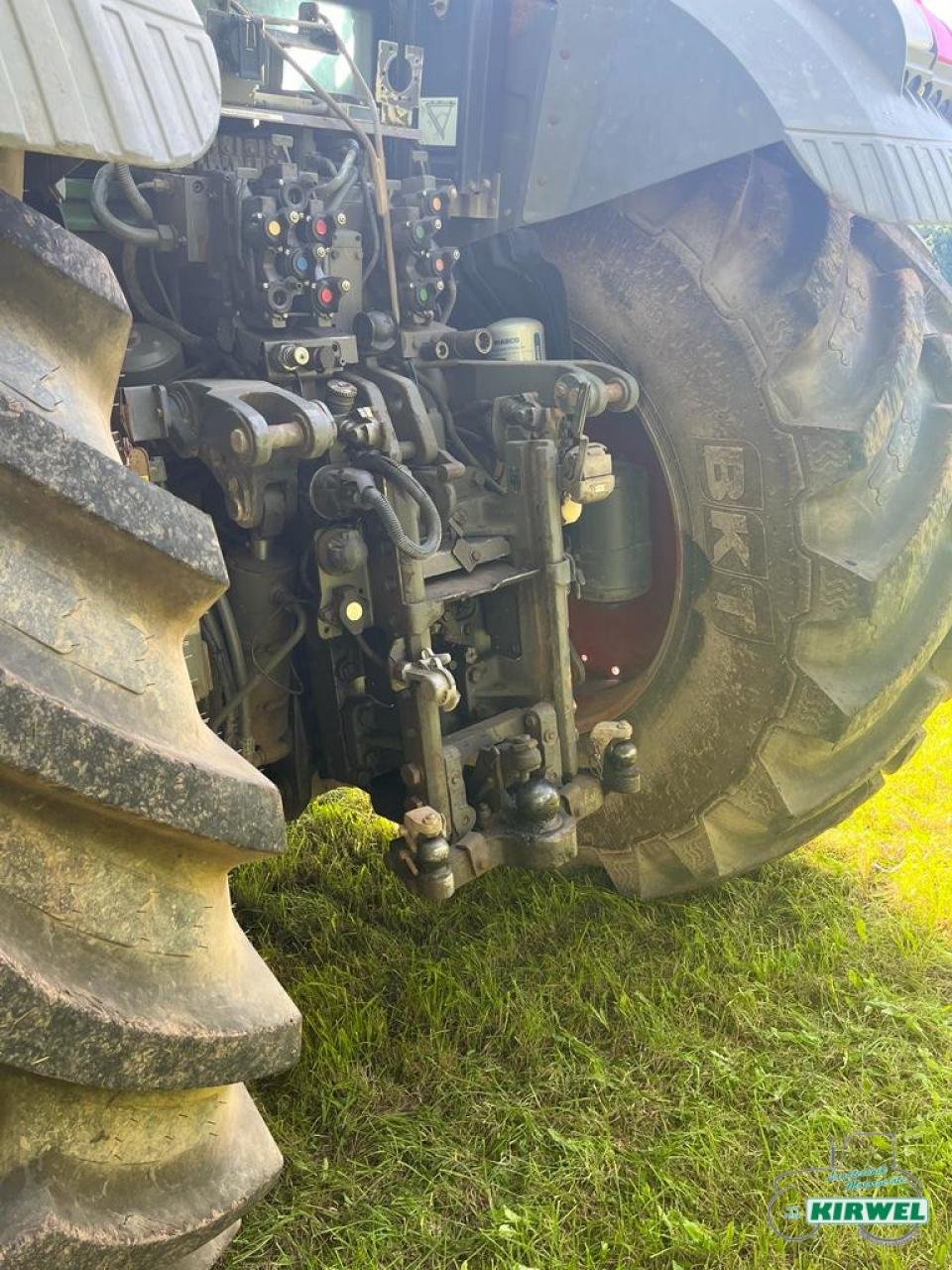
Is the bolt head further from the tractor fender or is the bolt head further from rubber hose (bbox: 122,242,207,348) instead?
the tractor fender

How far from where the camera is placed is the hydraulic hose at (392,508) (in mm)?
1566

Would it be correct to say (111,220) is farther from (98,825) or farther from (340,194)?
(98,825)

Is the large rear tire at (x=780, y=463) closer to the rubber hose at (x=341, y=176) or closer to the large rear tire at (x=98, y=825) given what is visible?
the rubber hose at (x=341, y=176)

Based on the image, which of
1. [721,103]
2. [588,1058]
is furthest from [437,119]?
[588,1058]

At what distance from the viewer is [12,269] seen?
956 mm

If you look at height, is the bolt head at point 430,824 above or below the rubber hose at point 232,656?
below

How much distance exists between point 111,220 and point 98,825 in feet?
3.16

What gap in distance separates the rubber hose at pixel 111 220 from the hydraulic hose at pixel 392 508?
0.43m

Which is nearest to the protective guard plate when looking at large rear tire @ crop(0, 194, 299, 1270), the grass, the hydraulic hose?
large rear tire @ crop(0, 194, 299, 1270)

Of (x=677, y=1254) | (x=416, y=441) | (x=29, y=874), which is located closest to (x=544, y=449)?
(x=416, y=441)

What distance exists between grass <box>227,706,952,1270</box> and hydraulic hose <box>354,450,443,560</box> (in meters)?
0.92

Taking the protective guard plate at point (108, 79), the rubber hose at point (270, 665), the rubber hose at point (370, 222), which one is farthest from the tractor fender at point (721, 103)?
the protective guard plate at point (108, 79)

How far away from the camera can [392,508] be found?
1600 mm

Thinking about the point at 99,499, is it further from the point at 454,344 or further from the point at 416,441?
the point at 454,344
